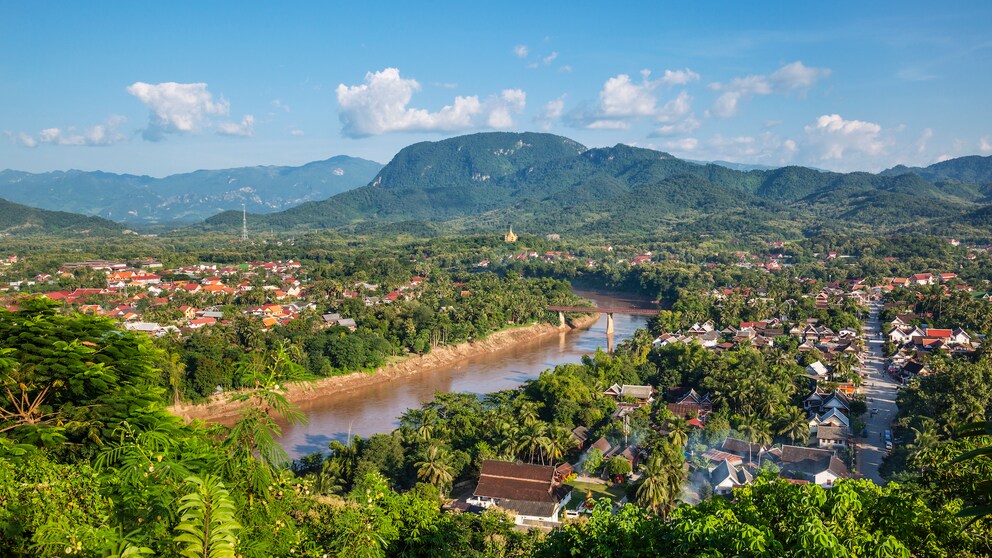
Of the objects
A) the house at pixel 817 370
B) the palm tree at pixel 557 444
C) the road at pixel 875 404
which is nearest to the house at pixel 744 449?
the road at pixel 875 404

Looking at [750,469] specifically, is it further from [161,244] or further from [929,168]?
[929,168]

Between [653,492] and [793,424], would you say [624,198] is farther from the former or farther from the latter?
[653,492]

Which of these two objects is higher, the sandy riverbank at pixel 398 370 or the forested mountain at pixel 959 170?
the forested mountain at pixel 959 170

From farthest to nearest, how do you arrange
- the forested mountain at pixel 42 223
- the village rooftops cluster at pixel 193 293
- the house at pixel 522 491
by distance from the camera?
the forested mountain at pixel 42 223
the village rooftops cluster at pixel 193 293
the house at pixel 522 491

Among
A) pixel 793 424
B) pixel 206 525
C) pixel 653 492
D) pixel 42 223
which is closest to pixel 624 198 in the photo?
pixel 42 223

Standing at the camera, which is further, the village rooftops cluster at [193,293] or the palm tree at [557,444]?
the village rooftops cluster at [193,293]

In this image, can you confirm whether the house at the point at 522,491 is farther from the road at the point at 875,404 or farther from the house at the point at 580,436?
the road at the point at 875,404
